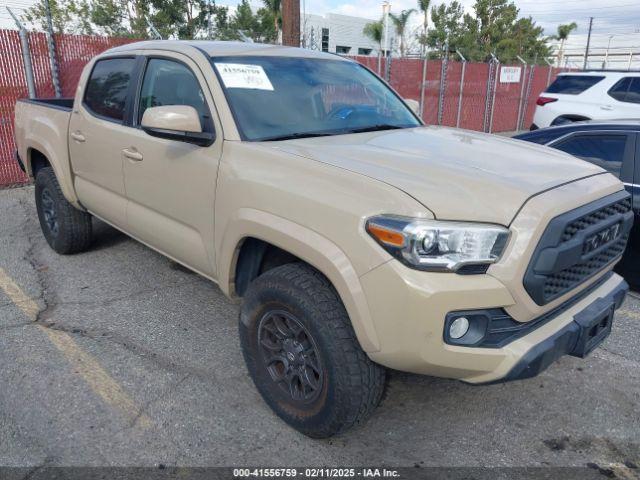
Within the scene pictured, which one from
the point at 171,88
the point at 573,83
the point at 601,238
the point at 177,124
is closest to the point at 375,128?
the point at 177,124

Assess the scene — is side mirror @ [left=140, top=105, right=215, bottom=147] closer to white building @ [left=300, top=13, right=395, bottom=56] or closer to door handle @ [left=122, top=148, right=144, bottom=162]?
door handle @ [left=122, top=148, right=144, bottom=162]

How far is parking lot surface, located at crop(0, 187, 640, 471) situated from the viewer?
250 cm

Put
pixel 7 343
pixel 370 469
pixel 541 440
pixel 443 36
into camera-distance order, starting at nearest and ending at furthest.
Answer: pixel 370 469
pixel 541 440
pixel 7 343
pixel 443 36

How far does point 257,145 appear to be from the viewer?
2.70 meters

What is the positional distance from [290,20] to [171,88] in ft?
20.2

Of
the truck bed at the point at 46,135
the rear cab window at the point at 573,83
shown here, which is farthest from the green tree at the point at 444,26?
the truck bed at the point at 46,135

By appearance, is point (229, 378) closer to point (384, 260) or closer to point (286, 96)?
point (384, 260)

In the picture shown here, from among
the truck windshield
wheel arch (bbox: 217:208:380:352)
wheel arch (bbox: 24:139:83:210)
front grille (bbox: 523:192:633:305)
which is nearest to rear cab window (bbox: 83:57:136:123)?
wheel arch (bbox: 24:139:83:210)

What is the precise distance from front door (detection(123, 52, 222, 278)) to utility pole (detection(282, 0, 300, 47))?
19.0 feet

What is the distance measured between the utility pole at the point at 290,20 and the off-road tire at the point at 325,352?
24.0ft

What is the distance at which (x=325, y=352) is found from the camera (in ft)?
7.36

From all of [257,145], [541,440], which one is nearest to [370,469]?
[541,440]

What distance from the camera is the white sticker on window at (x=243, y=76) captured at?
3.00 metres

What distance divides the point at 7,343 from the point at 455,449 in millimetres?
2870
